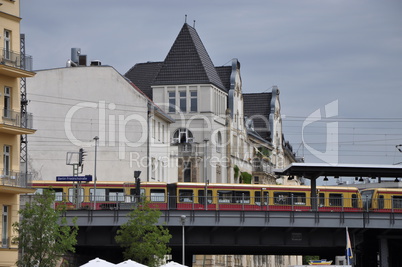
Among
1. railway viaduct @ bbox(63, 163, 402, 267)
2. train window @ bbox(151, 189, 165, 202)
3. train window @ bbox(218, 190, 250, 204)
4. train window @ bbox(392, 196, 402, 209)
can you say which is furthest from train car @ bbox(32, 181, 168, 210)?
train window @ bbox(392, 196, 402, 209)

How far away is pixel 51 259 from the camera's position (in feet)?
180

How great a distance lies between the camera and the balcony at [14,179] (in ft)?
180

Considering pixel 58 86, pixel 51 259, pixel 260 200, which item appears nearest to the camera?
pixel 51 259

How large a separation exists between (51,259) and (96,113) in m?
49.0

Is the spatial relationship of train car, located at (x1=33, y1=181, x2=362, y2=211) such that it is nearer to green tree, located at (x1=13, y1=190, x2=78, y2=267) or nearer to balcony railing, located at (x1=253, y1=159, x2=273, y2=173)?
green tree, located at (x1=13, y1=190, x2=78, y2=267)

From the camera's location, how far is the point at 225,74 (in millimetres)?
131625

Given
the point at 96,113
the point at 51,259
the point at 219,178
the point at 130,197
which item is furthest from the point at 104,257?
the point at 219,178

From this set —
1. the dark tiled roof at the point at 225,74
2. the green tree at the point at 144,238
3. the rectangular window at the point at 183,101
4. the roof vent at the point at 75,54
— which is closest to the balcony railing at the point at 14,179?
the green tree at the point at 144,238

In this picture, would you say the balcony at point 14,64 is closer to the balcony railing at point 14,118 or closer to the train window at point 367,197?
the balcony railing at point 14,118

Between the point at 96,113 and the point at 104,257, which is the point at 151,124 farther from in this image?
the point at 104,257

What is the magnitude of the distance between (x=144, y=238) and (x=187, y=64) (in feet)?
180

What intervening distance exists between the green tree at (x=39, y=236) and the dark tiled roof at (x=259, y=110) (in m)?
104

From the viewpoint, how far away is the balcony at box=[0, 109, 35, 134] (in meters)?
55.3

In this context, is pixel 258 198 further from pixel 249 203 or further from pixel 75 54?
pixel 75 54
